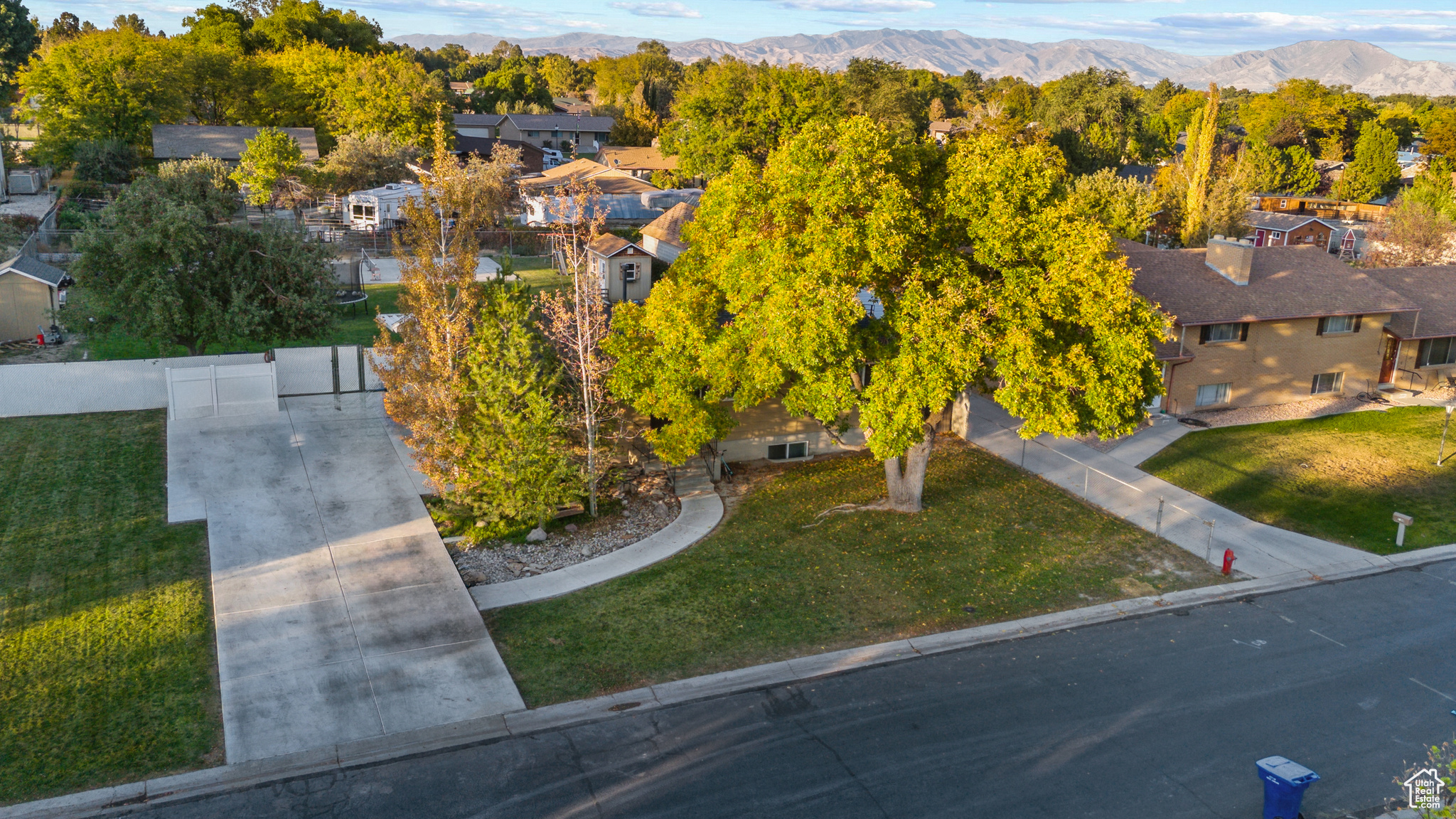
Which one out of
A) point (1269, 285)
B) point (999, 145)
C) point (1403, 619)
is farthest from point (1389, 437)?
point (999, 145)

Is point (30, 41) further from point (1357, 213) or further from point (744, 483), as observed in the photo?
point (1357, 213)

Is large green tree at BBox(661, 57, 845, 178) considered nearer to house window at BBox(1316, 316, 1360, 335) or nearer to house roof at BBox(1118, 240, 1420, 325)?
house roof at BBox(1118, 240, 1420, 325)

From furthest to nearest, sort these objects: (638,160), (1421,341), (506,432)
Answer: (638,160)
(1421,341)
(506,432)

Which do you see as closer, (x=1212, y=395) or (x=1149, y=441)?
(x=1149, y=441)

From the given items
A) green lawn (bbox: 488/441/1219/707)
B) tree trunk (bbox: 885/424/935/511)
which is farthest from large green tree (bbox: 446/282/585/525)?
tree trunk (bbox: 885/424/935/511)

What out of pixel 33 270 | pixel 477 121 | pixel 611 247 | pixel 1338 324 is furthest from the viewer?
pixel 477 121

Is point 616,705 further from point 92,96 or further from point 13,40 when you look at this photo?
point 13,40

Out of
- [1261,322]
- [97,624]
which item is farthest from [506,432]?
[1261,322]
